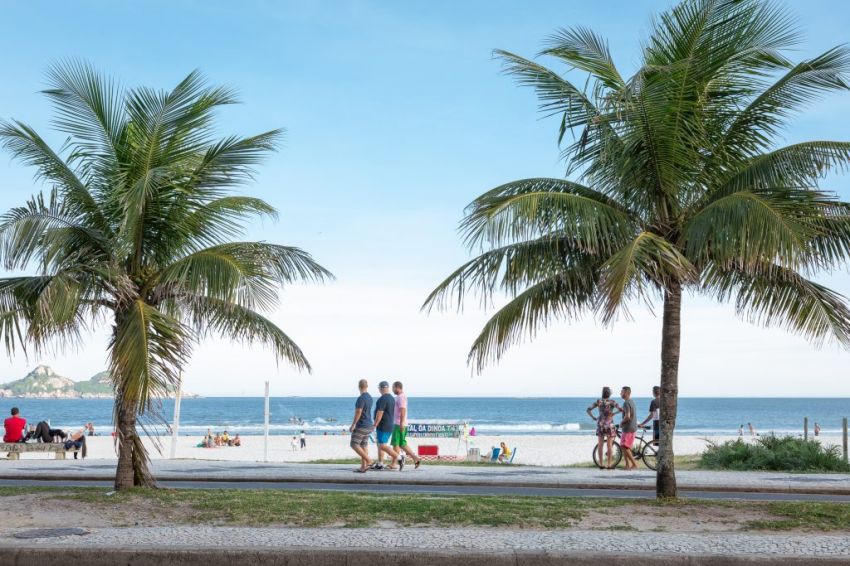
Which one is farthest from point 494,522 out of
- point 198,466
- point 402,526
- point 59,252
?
point 198,466

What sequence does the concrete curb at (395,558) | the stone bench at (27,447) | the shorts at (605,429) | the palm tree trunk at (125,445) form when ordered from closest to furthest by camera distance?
the concrete curb at (395,558), the palm tree trunk at (125,445), the shorts at (605,429), the stone bench at (27,447)

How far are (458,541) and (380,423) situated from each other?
10403 millimetres

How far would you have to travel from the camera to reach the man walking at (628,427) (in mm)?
20406

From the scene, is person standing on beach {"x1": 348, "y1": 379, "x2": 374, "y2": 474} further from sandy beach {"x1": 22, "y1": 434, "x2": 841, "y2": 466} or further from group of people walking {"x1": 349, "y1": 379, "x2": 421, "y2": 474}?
sandy beach {"x1": 22, "y1": 434, "x2": 841, "y2": 466}

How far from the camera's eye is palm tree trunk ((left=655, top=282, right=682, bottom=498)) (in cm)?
1248

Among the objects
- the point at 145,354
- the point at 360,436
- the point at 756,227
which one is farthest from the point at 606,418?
the point at 145,354

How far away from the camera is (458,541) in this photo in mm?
8695

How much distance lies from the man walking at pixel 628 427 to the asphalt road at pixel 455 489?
430cm

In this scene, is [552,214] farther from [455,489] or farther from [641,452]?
[641,452]

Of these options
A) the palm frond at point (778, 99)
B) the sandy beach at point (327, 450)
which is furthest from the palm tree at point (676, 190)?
the sandy beach at point (327, 450)

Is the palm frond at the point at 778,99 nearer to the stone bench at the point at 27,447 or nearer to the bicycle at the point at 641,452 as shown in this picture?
the bicycle at the point at 641,452

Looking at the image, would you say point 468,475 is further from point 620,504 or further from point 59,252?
point 59,252

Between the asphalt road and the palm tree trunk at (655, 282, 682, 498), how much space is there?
2359 mm

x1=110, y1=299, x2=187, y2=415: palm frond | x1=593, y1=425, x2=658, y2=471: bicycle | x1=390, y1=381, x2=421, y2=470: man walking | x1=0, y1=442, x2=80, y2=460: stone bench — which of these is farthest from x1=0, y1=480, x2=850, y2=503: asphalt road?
x1=0, y1=442, x2=80, y2=460: stone bench
